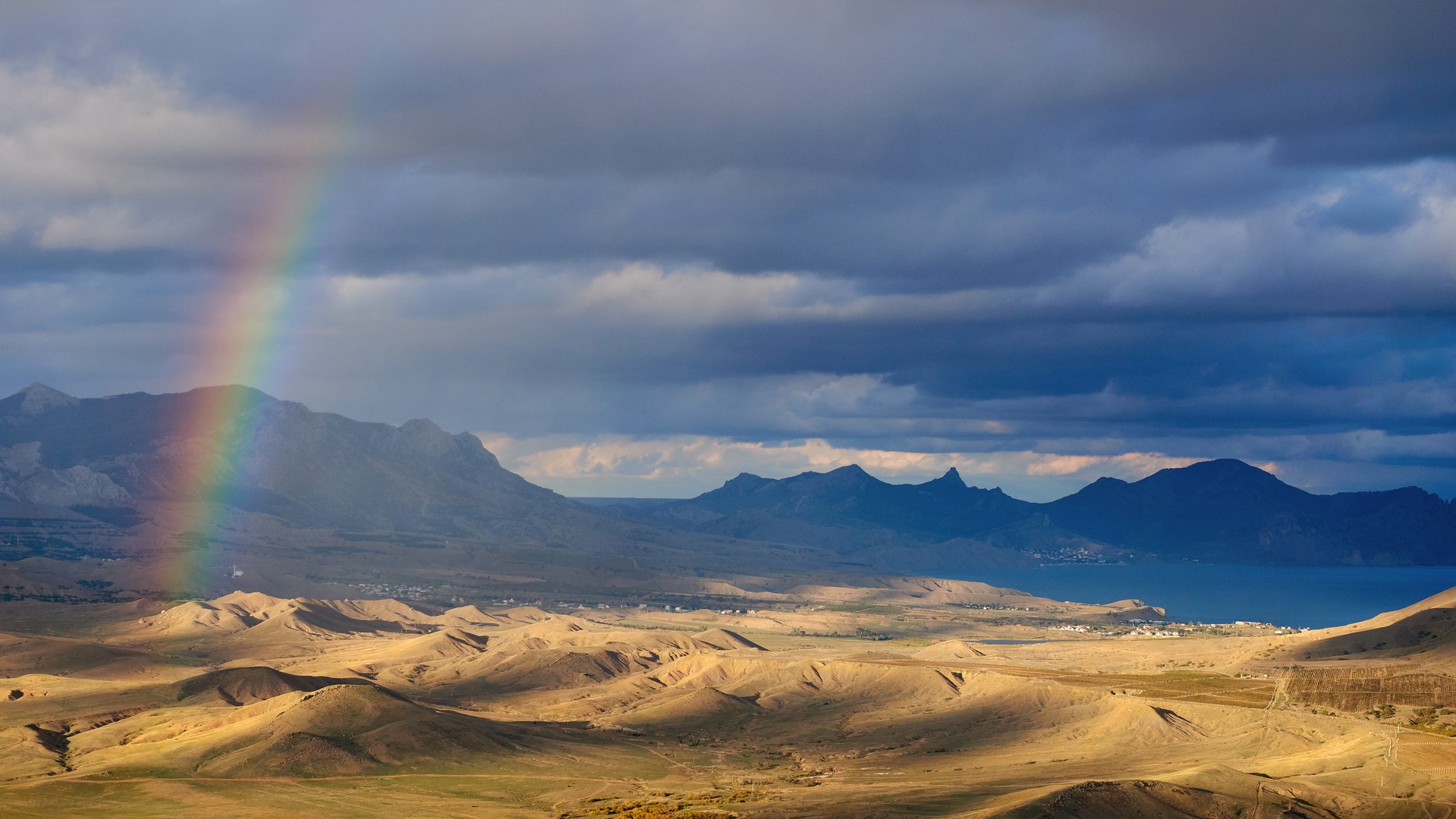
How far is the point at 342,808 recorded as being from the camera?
138 metres

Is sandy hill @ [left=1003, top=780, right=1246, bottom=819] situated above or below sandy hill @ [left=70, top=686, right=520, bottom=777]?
above

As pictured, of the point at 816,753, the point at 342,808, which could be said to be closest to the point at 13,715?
the point at 342,808

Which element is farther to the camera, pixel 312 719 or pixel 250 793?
pixel 312 719

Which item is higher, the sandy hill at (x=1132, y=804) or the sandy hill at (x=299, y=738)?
the sandy hill at (x=1132, y=804)

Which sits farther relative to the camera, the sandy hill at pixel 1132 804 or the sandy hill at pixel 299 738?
the sandy hill at pixel 299 738

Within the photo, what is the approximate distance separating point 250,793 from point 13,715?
226ft

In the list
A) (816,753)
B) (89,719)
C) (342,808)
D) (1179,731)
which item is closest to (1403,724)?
(1179,731)

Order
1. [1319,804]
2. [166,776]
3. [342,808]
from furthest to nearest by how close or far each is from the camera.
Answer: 1. [166,776]
2. [342,808]
3. [1319,804]

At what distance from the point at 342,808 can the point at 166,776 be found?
92.2ft

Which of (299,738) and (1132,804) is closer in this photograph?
→ (1132,804)

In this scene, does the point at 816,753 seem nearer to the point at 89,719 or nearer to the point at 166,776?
the point at 166,776

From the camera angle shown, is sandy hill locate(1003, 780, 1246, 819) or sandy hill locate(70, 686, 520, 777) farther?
sandy hill locate(70, 686, 520, 777)

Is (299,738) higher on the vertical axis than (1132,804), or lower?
lower

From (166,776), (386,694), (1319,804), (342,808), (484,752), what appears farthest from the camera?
(386,694)
